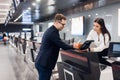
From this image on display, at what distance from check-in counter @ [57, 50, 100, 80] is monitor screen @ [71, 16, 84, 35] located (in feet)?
27.7

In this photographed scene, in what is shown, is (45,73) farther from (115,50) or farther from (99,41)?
(115,50)

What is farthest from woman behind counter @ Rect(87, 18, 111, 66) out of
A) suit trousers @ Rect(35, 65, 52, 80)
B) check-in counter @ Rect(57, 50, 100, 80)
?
check-in counter @ Rect(57, 50, 100, 80)

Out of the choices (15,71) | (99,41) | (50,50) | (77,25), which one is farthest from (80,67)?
(77,25)

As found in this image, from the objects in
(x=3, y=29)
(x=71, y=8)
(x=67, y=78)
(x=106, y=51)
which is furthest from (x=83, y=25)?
(x=3, y=29)

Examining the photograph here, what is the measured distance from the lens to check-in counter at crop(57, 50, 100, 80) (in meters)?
0.94

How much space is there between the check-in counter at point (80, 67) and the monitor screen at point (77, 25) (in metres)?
8.43

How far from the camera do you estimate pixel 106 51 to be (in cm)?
286

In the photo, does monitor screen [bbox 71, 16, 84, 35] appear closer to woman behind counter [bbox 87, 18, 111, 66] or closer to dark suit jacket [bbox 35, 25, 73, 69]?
woman behind counter [bbox 87, 18, 111, 66]

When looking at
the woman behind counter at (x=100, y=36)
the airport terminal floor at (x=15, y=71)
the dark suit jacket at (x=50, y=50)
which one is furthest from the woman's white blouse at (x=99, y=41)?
the airport terminal floor at (x=15, y=71)

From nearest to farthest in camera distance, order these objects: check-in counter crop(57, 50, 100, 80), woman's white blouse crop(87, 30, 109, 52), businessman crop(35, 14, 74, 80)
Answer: check-in counter crop(57, 50, 100, 80) → businessman crop(35, 14, 74, 80) → woman's white blouse crop(87, 30, 109, 52)

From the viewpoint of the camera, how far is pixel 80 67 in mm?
1005

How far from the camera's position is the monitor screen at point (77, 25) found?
9570 mm

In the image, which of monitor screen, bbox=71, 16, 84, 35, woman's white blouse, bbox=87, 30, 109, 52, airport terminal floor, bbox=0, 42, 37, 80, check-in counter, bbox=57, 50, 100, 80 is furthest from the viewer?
monitor screen, bbox=71, 16, 84, 35

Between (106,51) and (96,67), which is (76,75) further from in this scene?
(106,51)
